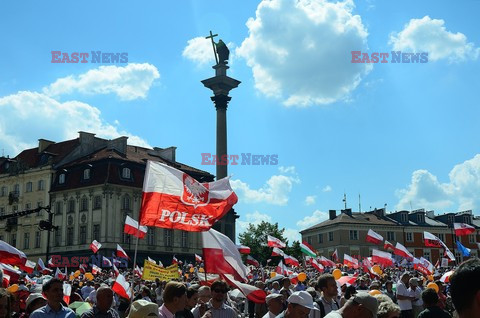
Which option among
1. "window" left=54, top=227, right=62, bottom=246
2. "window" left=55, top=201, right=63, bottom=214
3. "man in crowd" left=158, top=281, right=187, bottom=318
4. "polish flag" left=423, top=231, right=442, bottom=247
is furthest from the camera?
"window" left=55, top=201, right=63, bottom=214

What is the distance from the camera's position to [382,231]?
3610 inches

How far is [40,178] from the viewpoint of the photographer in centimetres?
7075

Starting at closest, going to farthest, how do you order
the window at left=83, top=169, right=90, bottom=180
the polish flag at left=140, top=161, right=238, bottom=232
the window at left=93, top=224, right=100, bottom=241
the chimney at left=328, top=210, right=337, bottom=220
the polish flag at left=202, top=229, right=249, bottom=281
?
the polish flag at left=140, top=161, right=238, bottom=232
the polish flag at left=202, top=229, right=249, bottom=281
the window at left=93, top=224, right=100, bottom=241
the window at left=83, top=169, right=90, bottom=180
the chimney at left=328, top=210, right=337, bottom=220

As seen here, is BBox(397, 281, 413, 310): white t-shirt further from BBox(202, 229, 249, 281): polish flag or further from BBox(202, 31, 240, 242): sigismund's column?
BBox(202, 31, 240, 242): sigismund's column

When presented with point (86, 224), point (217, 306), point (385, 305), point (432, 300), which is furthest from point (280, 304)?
point (86, 224)

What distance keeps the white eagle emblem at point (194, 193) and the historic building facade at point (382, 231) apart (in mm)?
79623

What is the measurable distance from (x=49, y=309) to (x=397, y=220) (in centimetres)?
9294

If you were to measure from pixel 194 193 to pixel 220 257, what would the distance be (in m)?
1.18

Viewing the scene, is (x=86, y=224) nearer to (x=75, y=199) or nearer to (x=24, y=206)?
(x=75, y=199)

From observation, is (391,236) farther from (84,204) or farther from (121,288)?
(121,288)

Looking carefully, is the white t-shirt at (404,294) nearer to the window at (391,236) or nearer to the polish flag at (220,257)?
the polish flag at (220,257)

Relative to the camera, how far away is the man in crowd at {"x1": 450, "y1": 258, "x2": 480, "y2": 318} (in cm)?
234

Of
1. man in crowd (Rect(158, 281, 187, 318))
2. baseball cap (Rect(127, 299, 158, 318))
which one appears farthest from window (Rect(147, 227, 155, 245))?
baseball cap (Rect(127, 299, 158, 318))

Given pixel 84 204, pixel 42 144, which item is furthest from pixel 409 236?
pixel 42 144
